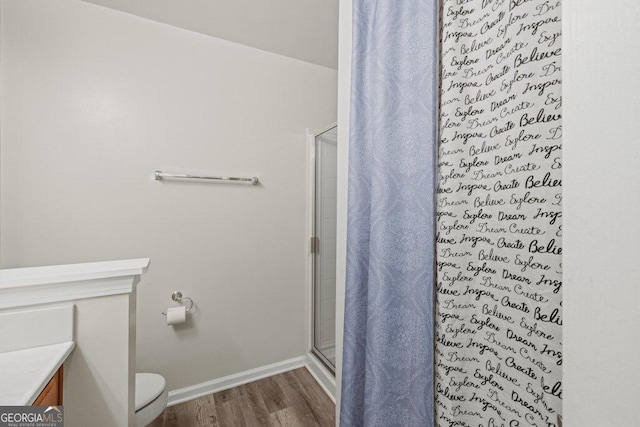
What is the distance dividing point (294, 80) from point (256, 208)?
103cm

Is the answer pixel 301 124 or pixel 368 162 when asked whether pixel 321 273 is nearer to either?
pixel 301 124

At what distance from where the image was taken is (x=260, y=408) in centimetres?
162

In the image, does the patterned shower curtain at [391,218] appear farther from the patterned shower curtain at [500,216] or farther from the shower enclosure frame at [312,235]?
the shower enclosure frame at [312,235]

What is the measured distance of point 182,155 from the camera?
167 centimetres

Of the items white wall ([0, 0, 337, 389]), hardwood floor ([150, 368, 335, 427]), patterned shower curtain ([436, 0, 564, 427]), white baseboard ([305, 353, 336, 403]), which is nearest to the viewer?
patterned shower curtain ([436, 0, 564, 427])

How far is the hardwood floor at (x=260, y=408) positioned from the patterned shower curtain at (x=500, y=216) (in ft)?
3.90

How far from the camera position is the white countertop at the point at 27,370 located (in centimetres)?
55

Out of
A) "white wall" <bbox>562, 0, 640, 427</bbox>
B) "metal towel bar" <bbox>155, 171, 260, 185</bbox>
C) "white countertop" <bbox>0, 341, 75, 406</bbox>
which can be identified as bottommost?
"white countertop" <bbox>0, 341, 75, 406</bbox>

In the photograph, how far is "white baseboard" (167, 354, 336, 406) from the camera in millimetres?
1681

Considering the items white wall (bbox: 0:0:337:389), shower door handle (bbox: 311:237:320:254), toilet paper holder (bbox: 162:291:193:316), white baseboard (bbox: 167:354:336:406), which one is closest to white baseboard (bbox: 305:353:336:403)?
white baseboard (bbox: 167:354:336:406)

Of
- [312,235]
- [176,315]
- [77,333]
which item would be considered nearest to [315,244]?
[312,235]

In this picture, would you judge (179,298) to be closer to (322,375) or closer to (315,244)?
(315,244)

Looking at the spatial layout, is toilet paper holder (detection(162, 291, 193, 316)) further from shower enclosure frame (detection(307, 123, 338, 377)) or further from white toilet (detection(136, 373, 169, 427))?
shower enclosure frame (detection(307, 123, 338, 377))

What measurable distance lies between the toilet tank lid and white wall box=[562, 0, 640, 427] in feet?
5.09
